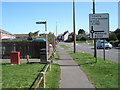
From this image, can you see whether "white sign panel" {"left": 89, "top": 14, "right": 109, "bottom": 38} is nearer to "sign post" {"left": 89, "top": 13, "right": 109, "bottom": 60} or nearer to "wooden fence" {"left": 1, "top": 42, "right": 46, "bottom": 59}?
"sign post" {"left": 89, "top": 13, "right": 109, "bottom": 60}

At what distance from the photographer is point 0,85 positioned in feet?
28.8

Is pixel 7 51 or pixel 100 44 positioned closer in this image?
pixel 7 51

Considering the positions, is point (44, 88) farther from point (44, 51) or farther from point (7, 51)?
point (7, 51)

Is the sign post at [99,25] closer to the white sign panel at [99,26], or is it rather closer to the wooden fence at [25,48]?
the white sign panel at [99,26]

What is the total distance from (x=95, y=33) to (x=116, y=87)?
9137 mm

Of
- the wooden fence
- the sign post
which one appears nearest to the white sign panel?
the sign post

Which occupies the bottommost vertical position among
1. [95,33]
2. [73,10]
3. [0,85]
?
[0,85]

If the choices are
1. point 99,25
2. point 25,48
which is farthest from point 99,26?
point 25,48

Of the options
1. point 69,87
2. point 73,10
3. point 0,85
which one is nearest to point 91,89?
point 69,87

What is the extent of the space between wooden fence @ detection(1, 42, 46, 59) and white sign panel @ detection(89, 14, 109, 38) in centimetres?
658

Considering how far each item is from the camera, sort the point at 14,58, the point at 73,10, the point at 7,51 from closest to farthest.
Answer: the point at 14,58
the point at 7,51
the point at 73,10

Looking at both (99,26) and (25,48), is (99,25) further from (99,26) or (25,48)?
(25,48)

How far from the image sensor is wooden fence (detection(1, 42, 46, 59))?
22.3 m

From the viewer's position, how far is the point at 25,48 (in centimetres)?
2269
